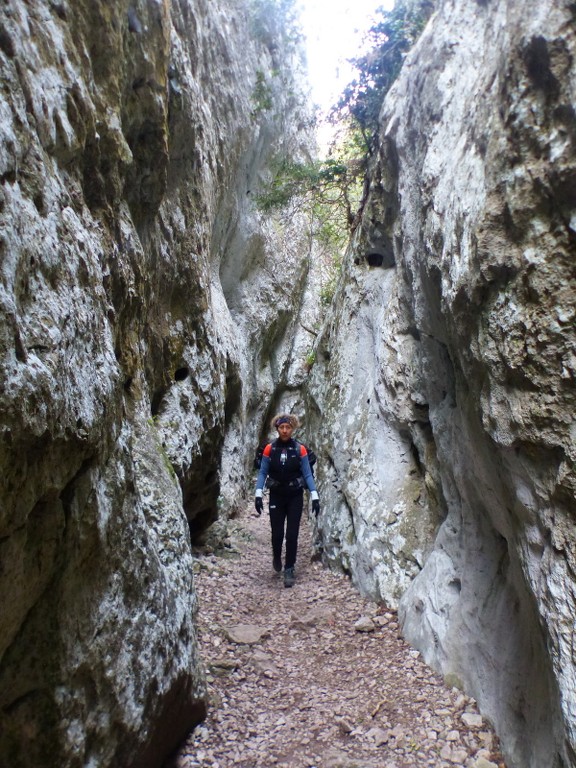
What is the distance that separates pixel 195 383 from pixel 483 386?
492cm

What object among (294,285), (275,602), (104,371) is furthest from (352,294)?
(294,285)

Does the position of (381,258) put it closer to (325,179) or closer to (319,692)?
(325,179)

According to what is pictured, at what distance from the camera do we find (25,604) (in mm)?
2480

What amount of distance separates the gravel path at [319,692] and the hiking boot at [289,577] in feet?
0.29

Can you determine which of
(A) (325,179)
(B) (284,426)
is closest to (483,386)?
(B) (284,426)

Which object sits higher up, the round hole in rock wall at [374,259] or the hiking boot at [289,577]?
the round hole in rock wall at [374,259]

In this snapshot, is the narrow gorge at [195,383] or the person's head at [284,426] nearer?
the narrow gorge at [195,383]

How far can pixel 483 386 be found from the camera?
3846 millimetres

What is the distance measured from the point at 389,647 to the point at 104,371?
3.88 m

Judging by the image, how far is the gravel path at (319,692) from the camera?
3.60 meters

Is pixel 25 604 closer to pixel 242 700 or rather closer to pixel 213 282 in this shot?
pixel 242 700

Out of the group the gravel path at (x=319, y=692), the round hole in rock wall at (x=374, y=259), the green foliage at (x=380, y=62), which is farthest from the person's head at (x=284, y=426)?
the green foliage at (x=380, y=62)

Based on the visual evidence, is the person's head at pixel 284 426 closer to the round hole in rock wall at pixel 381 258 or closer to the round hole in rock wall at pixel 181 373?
the round hole in rock wall at pixel 181 373

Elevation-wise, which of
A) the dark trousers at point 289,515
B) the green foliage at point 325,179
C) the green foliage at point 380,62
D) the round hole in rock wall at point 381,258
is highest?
the green foliage at point 380,62
